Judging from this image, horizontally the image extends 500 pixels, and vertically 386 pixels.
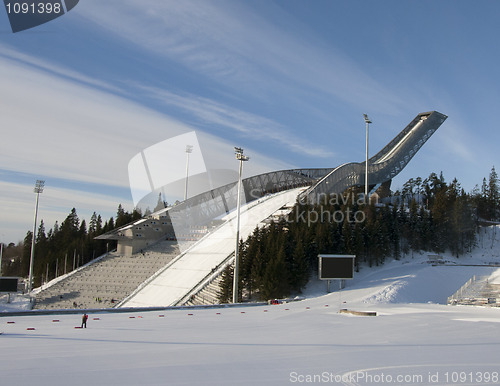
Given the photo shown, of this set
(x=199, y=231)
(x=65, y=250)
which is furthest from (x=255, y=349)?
(x=65, y=250)

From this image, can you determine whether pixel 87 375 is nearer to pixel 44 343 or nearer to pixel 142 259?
pixel 44 343

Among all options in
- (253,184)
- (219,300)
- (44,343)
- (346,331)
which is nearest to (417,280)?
(219,300)

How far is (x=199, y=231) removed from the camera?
5484cm

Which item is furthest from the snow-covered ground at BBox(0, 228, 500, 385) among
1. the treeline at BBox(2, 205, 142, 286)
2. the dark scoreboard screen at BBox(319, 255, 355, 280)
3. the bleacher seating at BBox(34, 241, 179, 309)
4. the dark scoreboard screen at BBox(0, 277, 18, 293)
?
the treeline at BBox(2, 205, 142, 286)

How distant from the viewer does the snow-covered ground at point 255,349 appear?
7738 mm

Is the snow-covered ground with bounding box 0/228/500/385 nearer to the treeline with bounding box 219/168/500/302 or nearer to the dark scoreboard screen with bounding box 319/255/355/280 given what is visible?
the dark scoreboard screen with bounding box 319/255/355/280

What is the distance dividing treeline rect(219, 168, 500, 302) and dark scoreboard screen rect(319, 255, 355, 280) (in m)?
5.21

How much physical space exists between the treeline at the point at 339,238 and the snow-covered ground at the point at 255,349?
9.63 metres

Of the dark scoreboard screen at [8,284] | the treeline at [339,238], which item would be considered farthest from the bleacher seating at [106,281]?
the treeline at [339,238]

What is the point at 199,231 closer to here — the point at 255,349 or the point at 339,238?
the point at 339,238

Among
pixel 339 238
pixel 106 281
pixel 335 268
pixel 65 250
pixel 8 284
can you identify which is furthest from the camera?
pixel 65 250

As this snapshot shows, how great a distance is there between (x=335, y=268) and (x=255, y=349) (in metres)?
A: 15.7

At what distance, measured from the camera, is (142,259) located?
159 feet

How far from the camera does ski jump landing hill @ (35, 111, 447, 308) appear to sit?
37.7 m
